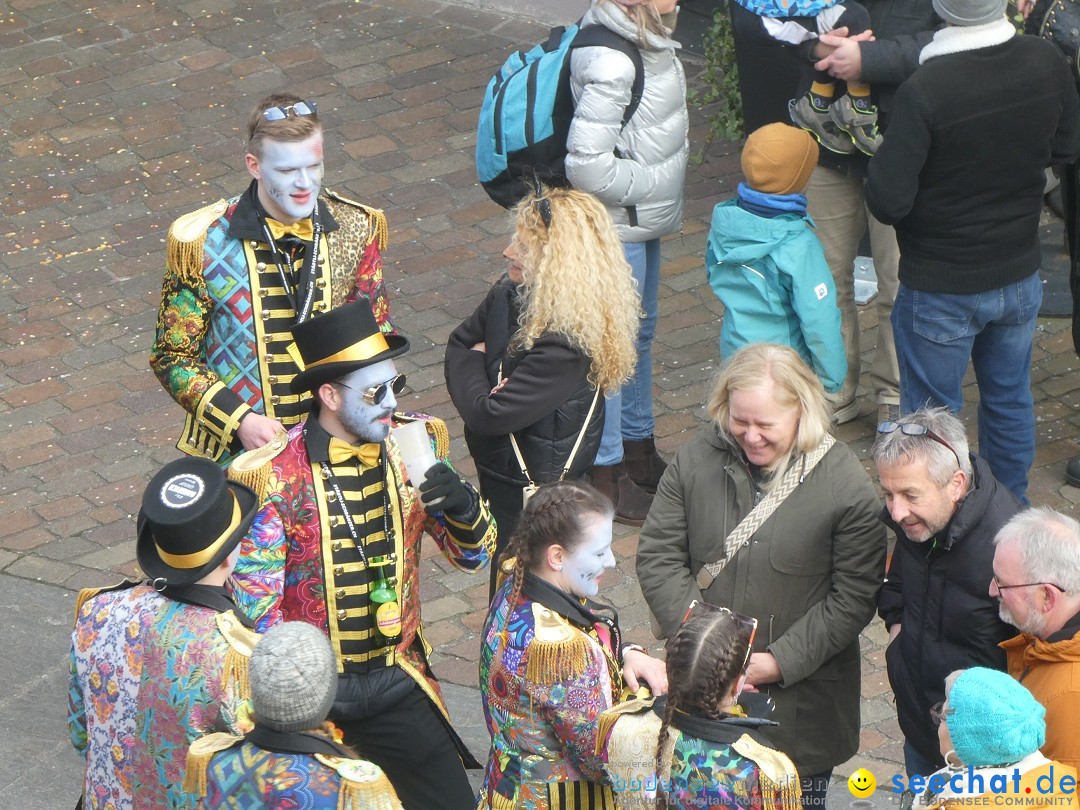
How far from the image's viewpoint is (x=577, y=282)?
482 cm

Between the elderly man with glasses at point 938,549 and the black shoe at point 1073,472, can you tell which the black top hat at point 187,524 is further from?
the black shoe at point 1073,472

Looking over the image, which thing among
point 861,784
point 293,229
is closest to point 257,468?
point 293,229

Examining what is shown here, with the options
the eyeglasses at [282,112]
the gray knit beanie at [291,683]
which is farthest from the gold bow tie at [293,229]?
the gray knit beanie at [291,683]

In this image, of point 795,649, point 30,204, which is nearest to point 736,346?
point 795,649

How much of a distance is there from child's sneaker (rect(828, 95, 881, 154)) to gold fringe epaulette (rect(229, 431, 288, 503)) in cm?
311

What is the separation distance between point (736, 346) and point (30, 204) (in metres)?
4.95

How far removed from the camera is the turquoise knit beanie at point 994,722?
3.24 meters

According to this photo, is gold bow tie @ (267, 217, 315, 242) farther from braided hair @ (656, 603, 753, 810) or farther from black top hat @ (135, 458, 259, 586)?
braided hair @ (656, 603, 753, 810)

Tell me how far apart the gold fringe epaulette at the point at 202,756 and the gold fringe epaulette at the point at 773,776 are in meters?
1.13

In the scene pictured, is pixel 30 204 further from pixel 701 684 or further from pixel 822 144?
pixel 701 684

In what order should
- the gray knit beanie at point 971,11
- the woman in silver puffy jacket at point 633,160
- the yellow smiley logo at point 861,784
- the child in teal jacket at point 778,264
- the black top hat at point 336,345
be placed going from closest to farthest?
the black top hat at point 336,345 → the yellow smiley logo at point 861,784 → the gray knit beanie at point 971,11 → the child in teal jacket at point 778,264 → the woman in silver puffy jacket at point 633,160

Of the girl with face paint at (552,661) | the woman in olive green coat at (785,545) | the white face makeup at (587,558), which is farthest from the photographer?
the woman in olive green coat at (785,545)

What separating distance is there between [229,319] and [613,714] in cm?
198

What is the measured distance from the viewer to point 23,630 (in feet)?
19.5
